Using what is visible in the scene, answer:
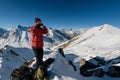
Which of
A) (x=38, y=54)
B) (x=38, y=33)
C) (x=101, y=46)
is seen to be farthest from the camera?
(x=101, y=46)

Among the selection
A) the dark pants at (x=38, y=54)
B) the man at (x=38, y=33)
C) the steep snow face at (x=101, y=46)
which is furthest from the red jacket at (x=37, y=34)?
the steep snow face at (x=101, y=46)

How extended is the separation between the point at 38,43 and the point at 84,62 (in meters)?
18.1

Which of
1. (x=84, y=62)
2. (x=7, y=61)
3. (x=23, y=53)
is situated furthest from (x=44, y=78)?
(x=23, y=53)

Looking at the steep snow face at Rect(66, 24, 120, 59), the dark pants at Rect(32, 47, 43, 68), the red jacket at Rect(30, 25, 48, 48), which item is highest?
the steep snow face at Rect(66, 24, 120, 59)

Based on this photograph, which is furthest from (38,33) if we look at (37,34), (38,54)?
(38,54)

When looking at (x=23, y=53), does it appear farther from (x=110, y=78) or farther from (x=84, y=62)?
(x=110, y=78)

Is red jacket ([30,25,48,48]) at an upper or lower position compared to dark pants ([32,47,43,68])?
upper

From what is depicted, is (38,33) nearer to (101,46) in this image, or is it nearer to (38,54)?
(38,54)

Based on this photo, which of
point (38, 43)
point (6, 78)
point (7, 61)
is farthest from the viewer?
point (7, 61)

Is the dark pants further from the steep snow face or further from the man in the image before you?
the steep snow face

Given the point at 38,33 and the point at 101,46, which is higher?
the point at 101,46

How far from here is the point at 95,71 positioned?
971 inches

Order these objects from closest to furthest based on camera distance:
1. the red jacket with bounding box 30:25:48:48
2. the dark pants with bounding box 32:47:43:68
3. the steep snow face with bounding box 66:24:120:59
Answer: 1. the red jacket with bounding box 30:25:48:48
2. the dark pants with bounding box 32:47:43:68
3. the steep snow face with bounding box 66:24:120:59

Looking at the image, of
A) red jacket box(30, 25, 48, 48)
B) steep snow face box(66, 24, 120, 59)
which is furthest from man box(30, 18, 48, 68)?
steep snow face box(66, 24, 120, 59)
